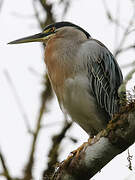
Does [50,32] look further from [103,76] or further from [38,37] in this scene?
[103,76]

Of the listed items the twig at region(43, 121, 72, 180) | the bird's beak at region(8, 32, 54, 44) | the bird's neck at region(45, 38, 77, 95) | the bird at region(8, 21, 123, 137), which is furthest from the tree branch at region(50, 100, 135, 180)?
the bird's beak at region(8, 32, 54, 44)

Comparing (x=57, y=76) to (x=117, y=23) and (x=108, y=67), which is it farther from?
(x=117, y=23)

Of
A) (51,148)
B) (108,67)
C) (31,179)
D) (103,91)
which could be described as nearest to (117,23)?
(108,67)

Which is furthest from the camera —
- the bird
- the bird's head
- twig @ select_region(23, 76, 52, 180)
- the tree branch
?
the bird's head

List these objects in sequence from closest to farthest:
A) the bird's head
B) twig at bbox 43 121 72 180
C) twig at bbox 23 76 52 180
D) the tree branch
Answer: the tree branch
twig at bbox 23 76 52 180
twig at bbox 43 121 72 180
the bird's head

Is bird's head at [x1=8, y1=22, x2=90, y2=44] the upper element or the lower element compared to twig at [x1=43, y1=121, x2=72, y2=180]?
upper

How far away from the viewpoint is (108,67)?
3.59 meters

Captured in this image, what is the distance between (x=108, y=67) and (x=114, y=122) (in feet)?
4.83

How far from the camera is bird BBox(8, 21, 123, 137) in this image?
11.1 feet

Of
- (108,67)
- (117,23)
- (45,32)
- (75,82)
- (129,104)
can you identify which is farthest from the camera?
(45,32)

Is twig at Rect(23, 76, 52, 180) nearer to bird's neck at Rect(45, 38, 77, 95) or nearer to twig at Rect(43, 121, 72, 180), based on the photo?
twig at Rect(43, 121, 72, 180)

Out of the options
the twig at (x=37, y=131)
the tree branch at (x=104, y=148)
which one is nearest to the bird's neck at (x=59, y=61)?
the twig at (x=37, y=131)

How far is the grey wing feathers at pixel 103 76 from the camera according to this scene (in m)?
3.40

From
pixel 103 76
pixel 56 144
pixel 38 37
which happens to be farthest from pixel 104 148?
pixel 38 37
